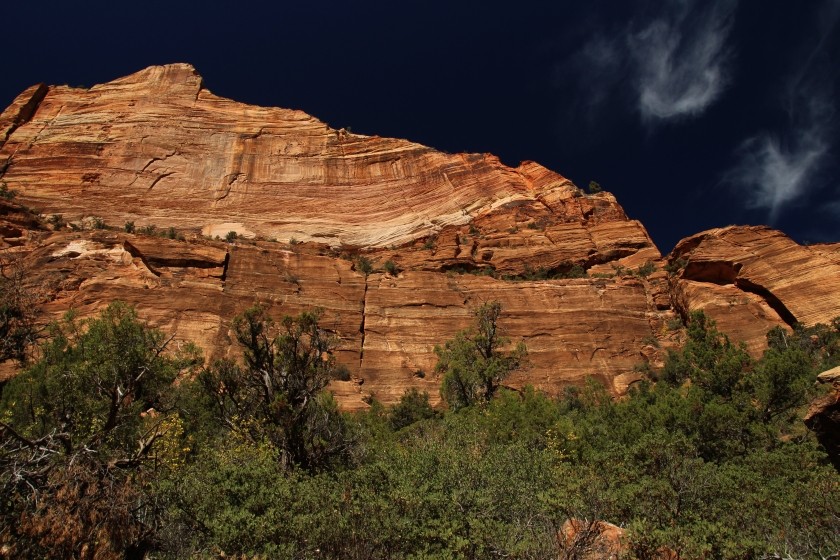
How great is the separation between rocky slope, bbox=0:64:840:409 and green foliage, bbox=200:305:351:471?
12765mm

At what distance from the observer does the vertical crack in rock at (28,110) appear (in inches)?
2272

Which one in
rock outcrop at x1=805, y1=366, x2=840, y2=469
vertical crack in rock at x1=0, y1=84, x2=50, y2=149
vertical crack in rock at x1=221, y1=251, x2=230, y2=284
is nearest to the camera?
rock outcrop at x1=805, y1=366, x2=840, y2=469

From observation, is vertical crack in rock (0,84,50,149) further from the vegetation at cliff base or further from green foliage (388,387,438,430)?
green foliage (388,387,438,430)

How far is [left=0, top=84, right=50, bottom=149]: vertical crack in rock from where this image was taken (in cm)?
5770

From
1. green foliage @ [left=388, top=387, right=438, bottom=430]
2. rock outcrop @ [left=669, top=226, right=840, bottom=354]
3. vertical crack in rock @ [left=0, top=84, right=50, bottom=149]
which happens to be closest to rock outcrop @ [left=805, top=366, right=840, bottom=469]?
green foliage @ [left=388, top=387, right=438, bottom=430]

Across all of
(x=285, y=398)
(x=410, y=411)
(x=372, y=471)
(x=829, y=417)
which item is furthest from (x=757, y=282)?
(x=372, y=471)

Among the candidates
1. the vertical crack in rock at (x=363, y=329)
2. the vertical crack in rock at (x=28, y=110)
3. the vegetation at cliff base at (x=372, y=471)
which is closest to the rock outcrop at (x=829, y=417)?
the vegetation at cliff base at (x=372, y=471)

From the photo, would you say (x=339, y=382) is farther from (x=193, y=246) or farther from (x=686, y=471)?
(x=686, y=471)

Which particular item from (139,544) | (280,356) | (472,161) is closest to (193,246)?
(280,356)

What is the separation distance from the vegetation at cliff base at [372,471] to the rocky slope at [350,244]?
12.3 meters

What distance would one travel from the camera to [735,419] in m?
19.4

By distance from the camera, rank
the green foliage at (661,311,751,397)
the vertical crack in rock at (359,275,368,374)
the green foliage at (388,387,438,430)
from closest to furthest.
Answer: the green foliage at (661,311,751,397) → the green foliage at (388,387,438,430) → the vertical crack in rock at (359,275,368,374)

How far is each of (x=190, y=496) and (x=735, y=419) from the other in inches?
640

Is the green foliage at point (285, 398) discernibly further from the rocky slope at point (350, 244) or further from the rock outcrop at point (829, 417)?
the rocky slope at point (350, 244)
